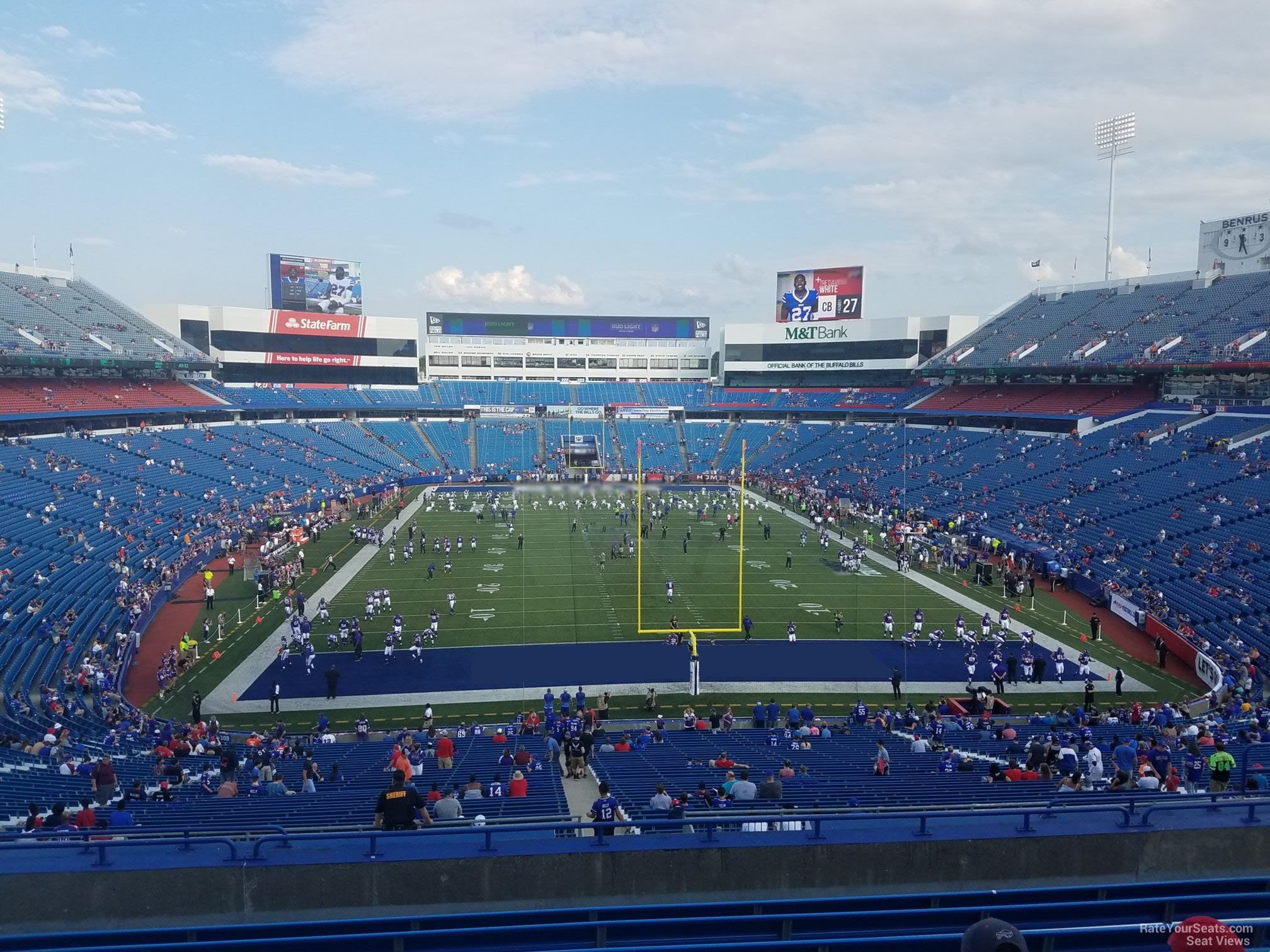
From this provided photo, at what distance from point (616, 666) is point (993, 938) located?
684 inches

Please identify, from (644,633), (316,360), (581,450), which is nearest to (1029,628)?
(644,633)

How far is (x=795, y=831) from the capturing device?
5.72 metres

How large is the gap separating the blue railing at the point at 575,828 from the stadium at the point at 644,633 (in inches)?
1.8

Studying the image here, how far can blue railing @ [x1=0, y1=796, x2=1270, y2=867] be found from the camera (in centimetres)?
513

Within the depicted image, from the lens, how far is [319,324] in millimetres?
59719

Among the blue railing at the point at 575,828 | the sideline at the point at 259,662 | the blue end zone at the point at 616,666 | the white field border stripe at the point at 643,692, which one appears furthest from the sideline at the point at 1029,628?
the sideline at the point at 259,662

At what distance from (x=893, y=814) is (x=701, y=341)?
68.0 m

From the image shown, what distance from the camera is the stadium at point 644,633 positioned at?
5125 millimetres

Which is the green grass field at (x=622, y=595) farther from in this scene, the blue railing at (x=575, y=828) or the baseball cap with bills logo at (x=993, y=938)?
the baseball cap with bills logo at (x=993, y=938)

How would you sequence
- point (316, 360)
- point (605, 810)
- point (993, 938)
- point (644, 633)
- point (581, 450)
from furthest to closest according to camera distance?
point (316, 360)
point (581, 450)
point (644, 633)
point (605, 810)
point (993, 938)

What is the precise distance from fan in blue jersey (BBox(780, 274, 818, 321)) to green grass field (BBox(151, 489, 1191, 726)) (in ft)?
105

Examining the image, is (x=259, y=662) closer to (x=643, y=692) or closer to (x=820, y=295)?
(x=643, y=692)

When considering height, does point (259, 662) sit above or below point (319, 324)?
below

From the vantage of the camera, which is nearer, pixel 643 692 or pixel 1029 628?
pixel 643 692
